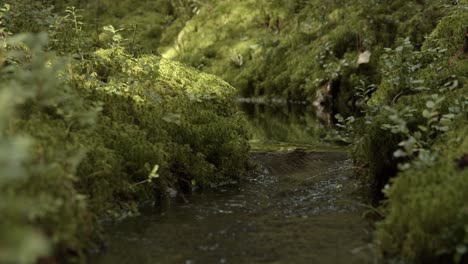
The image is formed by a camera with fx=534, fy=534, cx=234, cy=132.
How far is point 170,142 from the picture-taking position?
7.28 metres

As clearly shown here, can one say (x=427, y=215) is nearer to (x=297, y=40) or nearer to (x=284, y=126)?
(x=284, y=126)

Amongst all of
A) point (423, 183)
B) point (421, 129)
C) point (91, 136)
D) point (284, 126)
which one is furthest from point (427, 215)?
point (284, 126)

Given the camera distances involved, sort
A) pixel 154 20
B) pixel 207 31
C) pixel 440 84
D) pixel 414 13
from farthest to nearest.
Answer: pixel 154 20, pixel 207 31, pixel 414 13, pixel 440 84

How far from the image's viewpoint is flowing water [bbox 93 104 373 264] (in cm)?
470

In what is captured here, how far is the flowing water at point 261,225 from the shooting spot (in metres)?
4.70

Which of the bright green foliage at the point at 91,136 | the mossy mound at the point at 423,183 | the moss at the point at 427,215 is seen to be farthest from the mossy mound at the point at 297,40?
the moss at the point at 427,215

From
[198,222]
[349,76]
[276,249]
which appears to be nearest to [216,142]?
[198,222]

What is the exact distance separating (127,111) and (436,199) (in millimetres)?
4417

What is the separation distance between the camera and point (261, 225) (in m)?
5.69

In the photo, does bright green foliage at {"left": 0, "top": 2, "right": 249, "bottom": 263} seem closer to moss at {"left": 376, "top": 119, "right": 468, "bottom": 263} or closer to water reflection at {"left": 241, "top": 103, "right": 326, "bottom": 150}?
moss at {"left": 376, "top": 119, "right": 468, "bottom": 263}

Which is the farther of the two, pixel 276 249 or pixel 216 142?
pixel 216 142

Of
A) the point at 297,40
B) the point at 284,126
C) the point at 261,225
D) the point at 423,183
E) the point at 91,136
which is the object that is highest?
the point at 297,40

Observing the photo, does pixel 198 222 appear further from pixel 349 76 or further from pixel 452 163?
pixel 349 76

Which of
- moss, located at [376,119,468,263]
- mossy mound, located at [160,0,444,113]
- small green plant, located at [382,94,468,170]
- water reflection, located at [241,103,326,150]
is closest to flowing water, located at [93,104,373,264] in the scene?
moss, located at [376,119,468,263]
